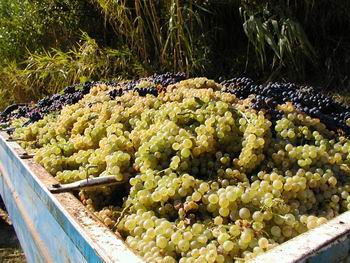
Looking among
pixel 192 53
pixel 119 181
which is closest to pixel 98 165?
pixel 119 181

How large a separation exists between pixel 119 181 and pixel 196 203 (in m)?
0.38

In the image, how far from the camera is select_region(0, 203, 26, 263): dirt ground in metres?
3.75

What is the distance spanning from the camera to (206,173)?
1775 millimetres

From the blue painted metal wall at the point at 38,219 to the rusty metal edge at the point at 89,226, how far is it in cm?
1

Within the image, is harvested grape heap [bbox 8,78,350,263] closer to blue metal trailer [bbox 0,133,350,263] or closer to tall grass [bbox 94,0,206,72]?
blue metal trailer [bbox 0,133,350,263]

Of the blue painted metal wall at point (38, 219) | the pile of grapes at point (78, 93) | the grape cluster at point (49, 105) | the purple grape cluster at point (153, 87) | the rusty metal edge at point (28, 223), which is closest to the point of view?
the blue painted metal wall at point (38, 219)

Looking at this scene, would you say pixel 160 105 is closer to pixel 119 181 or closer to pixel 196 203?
pixel 119 181

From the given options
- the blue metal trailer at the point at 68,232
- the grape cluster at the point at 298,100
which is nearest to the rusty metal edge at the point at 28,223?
the blue metal trailer at the point at 68,232

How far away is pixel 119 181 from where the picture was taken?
1822 mm

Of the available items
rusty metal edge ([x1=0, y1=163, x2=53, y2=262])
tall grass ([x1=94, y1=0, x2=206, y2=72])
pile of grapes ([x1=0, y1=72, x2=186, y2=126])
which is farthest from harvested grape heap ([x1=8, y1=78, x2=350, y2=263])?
tall grass ([x1=94, y1=0, x2=206, y2=72])

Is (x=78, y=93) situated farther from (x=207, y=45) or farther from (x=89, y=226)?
(x=207, y=45)

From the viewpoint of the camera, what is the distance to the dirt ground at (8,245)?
12.3ft

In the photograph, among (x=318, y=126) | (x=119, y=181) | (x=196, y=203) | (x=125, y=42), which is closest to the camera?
(x=196, y=203)

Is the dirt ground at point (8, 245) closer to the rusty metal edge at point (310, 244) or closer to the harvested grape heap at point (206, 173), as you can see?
the harvested grape heap at point (206, 173)
